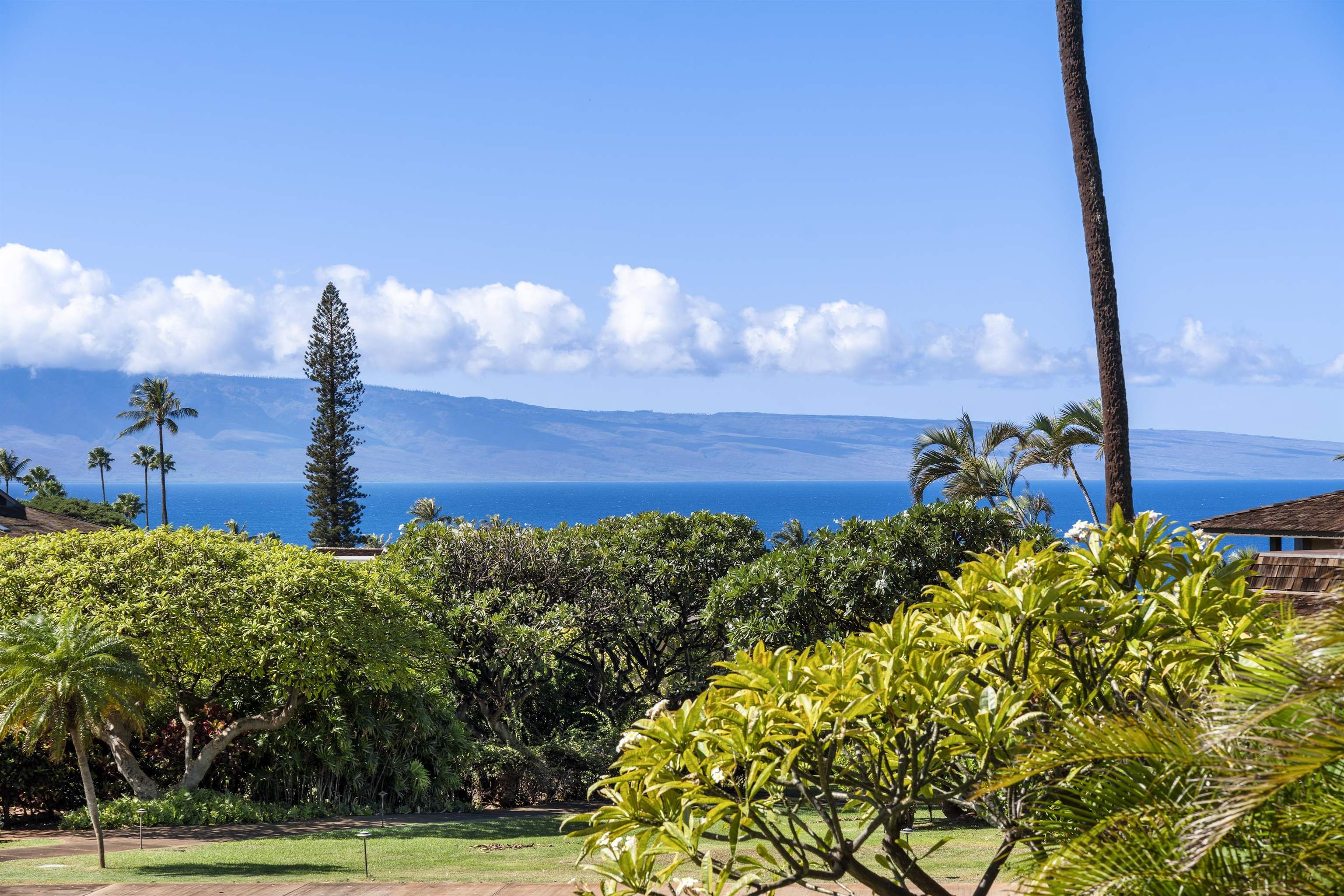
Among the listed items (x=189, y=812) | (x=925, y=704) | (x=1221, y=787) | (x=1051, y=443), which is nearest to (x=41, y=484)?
(x=189, y=812)

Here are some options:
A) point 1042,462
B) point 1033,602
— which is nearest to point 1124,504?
point 1042,462

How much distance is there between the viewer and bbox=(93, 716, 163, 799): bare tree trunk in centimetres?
1541

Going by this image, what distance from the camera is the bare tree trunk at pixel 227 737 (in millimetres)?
15539

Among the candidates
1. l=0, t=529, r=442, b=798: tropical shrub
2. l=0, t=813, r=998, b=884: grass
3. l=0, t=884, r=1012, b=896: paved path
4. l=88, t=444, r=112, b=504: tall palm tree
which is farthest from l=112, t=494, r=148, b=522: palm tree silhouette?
l=0, t=884, r=1012, b=896: paved path

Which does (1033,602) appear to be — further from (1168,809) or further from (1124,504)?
(1124,504)

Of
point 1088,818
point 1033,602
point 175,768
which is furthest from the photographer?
point 175,768

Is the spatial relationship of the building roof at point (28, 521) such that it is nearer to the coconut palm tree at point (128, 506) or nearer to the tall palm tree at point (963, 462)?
the tall palm tree at point (963, 462)

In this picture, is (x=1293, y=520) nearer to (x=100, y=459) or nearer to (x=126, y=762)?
(x=126, y=762)

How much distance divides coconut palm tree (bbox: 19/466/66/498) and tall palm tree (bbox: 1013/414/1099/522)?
6638cm

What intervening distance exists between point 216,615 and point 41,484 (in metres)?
72.5

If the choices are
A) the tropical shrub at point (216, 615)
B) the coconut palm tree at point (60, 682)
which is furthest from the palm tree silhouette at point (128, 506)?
the coconut palm tree at point (60, 682)

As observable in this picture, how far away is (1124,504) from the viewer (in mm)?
13586

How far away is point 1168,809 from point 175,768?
15.9 meters

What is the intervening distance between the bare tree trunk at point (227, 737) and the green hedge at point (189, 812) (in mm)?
178
